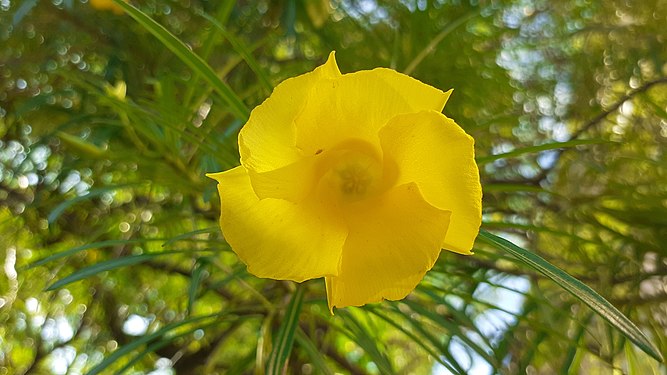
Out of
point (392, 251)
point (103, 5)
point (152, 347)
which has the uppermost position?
point (392, 251)

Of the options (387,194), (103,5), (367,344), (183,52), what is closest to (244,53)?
(183,52)

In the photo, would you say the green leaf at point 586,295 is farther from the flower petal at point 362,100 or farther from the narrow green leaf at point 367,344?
the narrow green leaf at point 367,344

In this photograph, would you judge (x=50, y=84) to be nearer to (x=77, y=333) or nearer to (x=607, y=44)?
(x=77, y=333)

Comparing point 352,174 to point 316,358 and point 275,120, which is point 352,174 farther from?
point 316,358

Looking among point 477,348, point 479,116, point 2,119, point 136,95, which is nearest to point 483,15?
point 479,116

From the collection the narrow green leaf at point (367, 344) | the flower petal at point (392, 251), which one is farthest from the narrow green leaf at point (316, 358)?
the flower petal at point (392, 251)

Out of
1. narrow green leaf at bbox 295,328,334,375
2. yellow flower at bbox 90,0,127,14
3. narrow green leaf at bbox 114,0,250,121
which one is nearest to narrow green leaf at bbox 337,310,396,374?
narrow green leaf at bbox 295,328,334,375
